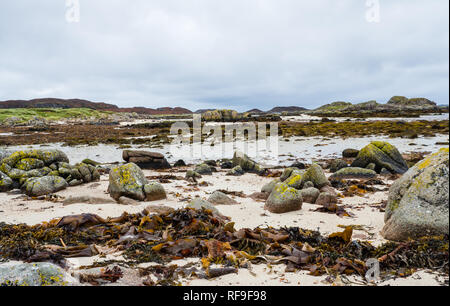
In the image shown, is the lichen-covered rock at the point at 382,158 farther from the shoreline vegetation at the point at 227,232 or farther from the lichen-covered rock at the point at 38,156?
the lichen-covered rock at the point at 38,156

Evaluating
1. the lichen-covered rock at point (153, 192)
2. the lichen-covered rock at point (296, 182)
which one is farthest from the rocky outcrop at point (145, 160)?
the lichen-covered rock at point (296, 182)

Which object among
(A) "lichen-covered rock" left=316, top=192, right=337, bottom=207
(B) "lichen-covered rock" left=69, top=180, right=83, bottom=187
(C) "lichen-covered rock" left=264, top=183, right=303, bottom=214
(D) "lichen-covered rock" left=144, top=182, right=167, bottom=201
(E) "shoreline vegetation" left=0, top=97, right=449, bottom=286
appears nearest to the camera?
(E) "shoreline vegetation" left=0, top=97, right=449, bottom=286

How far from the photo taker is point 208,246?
428cm

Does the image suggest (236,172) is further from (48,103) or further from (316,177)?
(48,103)

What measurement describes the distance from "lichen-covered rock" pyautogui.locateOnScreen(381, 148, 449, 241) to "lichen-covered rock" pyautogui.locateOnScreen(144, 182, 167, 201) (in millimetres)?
6376

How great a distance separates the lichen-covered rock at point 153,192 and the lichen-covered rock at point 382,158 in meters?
9.49

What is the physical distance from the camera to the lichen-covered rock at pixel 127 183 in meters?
8.35

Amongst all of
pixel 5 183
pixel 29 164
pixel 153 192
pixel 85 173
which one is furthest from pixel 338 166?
pixel 5 183

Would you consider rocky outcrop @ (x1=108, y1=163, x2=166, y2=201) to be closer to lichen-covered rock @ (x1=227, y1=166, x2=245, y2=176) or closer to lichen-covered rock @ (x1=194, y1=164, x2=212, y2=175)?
lichen-covered rock @ (x1=194, y1=164, x2=212, y2=175)

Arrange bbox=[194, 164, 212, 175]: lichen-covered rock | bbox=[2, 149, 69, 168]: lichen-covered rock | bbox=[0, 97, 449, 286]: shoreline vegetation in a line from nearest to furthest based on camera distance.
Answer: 1. bbox=[0, 97, 449, 286]: shoreline vegetation
2. bbox=[2, 149, 69, 168]: lichen-covered rock
3. bbox=[194, 164, 212, 175]: lichen-covered rock

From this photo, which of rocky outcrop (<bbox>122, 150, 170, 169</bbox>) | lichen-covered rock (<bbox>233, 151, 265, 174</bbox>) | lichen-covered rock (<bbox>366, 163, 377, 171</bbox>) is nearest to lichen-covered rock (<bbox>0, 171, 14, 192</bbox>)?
rocky outcrop (<bbox>122, 150, 170, 169</bbox>)

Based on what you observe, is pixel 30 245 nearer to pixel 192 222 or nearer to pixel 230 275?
pixel 192 222

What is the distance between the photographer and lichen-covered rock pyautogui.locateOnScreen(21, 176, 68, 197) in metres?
9.16

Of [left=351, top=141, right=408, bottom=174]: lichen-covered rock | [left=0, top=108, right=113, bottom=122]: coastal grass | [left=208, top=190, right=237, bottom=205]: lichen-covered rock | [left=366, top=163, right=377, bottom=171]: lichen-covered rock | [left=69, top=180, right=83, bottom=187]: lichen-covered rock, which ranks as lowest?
[left=208, top=190, right=237, bottom=205]: lichen-covered rock
